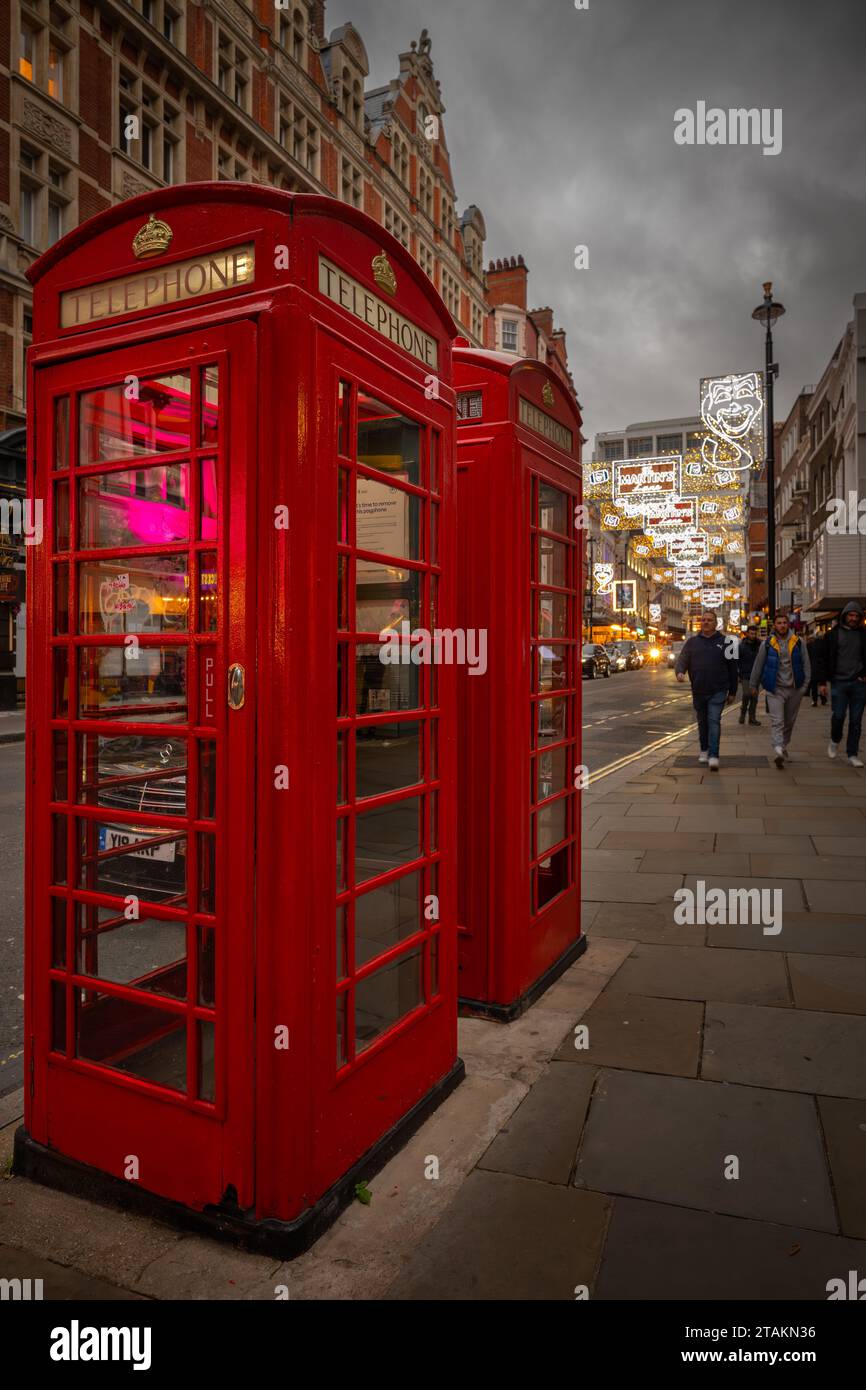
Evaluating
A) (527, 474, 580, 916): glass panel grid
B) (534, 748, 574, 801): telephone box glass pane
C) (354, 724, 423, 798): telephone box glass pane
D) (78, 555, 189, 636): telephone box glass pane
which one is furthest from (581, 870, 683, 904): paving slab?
(78, 555, 189, 636): telephone box glass pane

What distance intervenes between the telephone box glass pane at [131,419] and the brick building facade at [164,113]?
23.4 metres

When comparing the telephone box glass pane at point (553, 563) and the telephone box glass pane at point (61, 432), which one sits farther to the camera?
the telephone box glass pane at point (553, 563)

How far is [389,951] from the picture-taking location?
288 cm

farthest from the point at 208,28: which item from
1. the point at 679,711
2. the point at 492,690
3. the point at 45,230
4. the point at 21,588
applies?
the point at 492,690

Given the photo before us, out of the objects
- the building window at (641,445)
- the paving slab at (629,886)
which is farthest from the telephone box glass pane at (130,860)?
the building window at (641,445)

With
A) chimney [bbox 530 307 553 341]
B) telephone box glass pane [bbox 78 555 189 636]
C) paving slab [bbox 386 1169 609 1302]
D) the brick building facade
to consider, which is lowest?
paving slab [bbox 386 1169 609 1302]

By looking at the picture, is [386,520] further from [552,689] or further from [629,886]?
[629,886]

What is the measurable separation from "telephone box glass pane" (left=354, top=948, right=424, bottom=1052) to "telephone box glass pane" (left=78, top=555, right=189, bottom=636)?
1.30 metres

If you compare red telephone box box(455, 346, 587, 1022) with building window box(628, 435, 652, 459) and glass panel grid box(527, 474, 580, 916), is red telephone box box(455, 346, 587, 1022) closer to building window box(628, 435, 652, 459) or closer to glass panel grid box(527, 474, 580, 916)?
glass panel grid box(527, 474, 580, 916)

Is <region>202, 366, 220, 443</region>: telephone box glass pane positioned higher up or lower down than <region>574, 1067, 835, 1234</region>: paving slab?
higher up

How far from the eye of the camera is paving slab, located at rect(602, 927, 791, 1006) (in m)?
4.19

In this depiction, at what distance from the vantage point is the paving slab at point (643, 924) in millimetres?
5090

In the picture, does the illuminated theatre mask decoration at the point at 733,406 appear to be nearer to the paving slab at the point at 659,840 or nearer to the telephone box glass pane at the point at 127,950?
the paving slab at the point at 659,840

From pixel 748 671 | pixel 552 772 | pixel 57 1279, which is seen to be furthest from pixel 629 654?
pixel 57 1279
